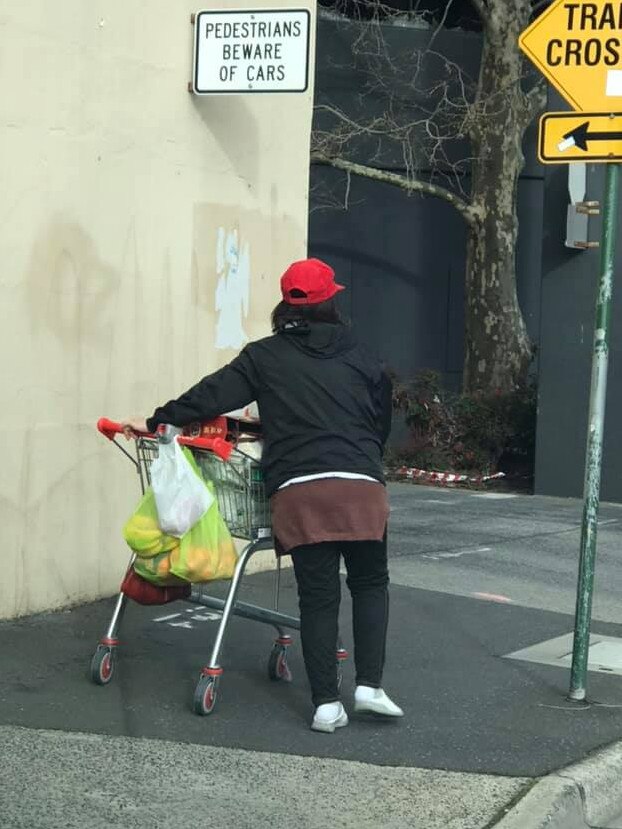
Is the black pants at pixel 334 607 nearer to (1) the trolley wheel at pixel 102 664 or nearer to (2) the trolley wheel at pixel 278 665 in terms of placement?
(2) the trolley wheel at pixel 278 665

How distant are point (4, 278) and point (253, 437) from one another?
1872 mm

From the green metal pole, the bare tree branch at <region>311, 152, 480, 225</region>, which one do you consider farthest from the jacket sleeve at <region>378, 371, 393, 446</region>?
the bare tree branch at <region>311, 152, 480, 225</region>

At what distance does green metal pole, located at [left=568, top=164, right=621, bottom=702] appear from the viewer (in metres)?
6.16

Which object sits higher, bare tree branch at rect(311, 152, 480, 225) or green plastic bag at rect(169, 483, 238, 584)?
bare tree branch at rect(311, 152, 480, 225)

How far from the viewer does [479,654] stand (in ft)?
23.8

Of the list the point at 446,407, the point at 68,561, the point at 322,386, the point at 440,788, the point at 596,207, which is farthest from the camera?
the point at 446,407

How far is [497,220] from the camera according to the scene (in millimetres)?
16609

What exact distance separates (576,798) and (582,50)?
3.14 meters

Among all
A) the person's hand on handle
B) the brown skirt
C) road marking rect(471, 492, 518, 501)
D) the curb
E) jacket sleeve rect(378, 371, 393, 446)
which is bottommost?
road marking rect(471, 492, 518, 501)

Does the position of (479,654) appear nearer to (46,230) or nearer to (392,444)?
(46,230)

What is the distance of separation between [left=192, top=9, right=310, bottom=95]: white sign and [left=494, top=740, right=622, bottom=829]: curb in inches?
157

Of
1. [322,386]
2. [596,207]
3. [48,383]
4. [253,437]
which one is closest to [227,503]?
[253,437]

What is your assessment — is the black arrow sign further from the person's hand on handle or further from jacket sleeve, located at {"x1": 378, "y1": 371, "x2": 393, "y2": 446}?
the person's hand on handle

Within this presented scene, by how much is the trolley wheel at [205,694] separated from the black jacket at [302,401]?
0.83 metres
